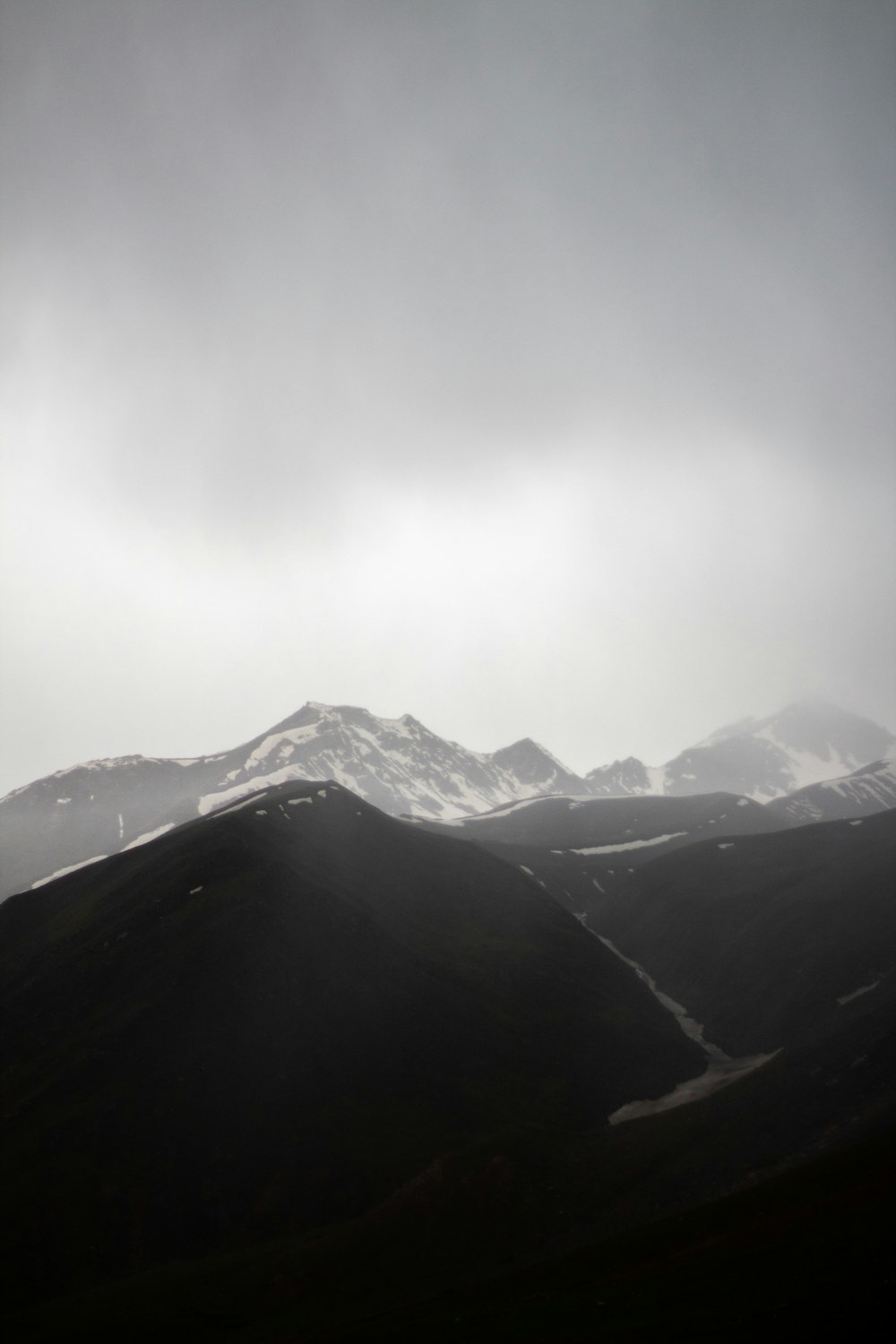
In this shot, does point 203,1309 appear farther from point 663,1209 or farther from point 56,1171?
point 663,1209

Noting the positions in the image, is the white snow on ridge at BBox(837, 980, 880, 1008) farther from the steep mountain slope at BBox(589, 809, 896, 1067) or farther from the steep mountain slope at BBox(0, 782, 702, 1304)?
the steep mountain slope at BBox(0, 782, 702, 1304)

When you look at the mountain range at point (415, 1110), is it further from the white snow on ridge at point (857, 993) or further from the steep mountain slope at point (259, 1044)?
A: the white snow on ridge at point (857, 993)

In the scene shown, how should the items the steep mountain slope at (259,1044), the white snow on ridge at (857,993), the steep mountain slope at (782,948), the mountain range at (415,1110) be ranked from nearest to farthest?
the mountain range at (415,1110) < the steep mountain slope at (259,1044) < the white snow on ridge at (857,993) < the steep mountain slope at (782,948)

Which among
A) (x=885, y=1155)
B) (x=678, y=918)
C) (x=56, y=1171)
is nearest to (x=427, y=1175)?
(x=56, y=1171)

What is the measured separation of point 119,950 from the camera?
118750mm

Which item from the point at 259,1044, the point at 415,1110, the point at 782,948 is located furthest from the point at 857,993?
the point at 259,1044

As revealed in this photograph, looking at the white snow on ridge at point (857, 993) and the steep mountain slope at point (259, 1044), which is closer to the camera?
the steep mountain slope at point (259, 1044)

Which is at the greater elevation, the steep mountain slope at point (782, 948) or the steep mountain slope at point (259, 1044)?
the steep mountain slope at point (259, 1044)

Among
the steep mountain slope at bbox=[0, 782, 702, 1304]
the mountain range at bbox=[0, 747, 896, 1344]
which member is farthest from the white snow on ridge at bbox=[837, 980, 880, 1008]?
the steep mountain slope at bbox=[0, 782, 702, 1304]

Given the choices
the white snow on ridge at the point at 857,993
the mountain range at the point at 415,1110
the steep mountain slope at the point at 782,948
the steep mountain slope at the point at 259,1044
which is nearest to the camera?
the mountain range at the point at 415,1110

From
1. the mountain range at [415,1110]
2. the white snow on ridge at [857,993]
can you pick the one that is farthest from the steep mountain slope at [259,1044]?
the white snow on ridge at [857,993]

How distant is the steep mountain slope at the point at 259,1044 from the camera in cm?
7844

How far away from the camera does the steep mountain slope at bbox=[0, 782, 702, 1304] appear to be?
78.4m

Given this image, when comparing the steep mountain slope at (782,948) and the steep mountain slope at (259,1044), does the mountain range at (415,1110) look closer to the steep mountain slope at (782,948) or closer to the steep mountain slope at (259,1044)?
the steep mountain slope at (259,1044)
